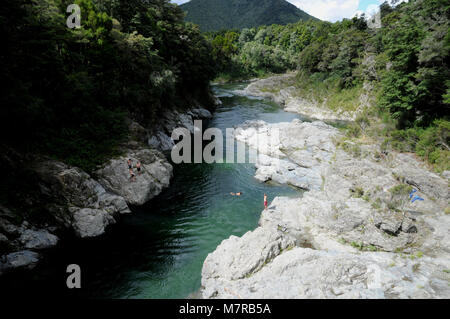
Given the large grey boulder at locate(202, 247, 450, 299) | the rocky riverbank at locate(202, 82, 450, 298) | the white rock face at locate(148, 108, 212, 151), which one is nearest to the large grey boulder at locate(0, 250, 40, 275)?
the rocky riverbank at locate(202, 82, 450, 298)

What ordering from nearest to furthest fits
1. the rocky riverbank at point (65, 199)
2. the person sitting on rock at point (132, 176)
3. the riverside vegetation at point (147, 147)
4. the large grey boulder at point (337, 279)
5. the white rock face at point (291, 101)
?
the large grey boulder at point (337, 279)
the rocky riverbank at point (65, 199)
the riverside vegetation at point (147, 147)
the person sitting on rock at point (132, 176)
the white rock face at point (291, 101)

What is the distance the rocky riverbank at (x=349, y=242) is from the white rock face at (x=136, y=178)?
9401 millimetres

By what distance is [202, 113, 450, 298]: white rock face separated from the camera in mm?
10523

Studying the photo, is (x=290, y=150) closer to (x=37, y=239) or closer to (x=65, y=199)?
(x=65, y=199)

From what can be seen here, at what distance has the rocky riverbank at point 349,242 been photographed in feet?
34.6

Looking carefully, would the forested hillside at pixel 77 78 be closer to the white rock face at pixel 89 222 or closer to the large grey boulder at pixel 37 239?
the white rock face at pixel 89 222

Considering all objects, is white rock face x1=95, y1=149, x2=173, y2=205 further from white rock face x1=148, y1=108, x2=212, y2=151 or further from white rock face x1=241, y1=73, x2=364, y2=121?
white rock face x1=241, y1=73, x2=364, y2=121

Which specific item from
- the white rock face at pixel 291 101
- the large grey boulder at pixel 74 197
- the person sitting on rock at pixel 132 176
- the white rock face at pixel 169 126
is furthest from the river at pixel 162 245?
the white rock face at pixel 291 101

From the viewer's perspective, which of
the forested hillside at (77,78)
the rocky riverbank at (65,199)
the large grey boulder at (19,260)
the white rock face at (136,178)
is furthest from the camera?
the white rock face at (136,178)

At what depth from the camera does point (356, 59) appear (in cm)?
4909

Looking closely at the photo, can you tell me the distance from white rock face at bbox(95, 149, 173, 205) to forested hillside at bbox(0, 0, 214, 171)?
4.57 ft

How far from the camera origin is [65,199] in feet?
52.8
